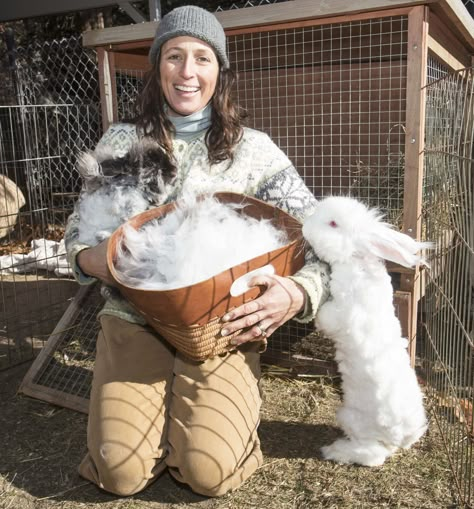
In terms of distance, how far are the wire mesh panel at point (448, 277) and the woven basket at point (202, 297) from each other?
51 centimetres

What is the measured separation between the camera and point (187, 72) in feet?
5.98

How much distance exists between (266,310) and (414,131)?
3.17ft

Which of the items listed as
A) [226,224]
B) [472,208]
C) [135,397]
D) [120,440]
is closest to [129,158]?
[226,224]

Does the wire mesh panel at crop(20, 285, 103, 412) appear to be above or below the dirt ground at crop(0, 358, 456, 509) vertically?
above

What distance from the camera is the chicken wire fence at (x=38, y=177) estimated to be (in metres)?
3.22

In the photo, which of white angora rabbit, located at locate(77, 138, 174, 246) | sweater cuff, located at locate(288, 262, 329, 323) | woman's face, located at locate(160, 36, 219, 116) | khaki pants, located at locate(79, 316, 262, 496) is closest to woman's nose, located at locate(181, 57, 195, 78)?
woman's face, located at locate(160, 36, 219, 116)

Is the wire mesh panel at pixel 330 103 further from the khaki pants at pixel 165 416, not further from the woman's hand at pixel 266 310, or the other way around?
the woman's hand at pixel 266 310

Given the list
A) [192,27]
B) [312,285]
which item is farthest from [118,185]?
[312,285]

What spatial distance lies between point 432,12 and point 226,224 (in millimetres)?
1226

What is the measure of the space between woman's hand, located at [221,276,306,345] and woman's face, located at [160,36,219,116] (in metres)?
0.72

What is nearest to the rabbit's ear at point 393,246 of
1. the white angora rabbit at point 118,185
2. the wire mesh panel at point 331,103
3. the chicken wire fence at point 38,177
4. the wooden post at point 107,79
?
the white angora rabbit at point 118,185

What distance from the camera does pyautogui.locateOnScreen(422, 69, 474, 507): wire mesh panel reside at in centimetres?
171

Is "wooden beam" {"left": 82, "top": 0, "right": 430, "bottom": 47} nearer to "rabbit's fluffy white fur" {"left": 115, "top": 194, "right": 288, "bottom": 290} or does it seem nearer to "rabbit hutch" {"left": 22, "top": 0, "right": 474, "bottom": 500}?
"rabbit hutch" {"left": 22, "top": 0, "right": 474, "bottom": 500}

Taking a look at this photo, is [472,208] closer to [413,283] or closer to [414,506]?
[413,283]
